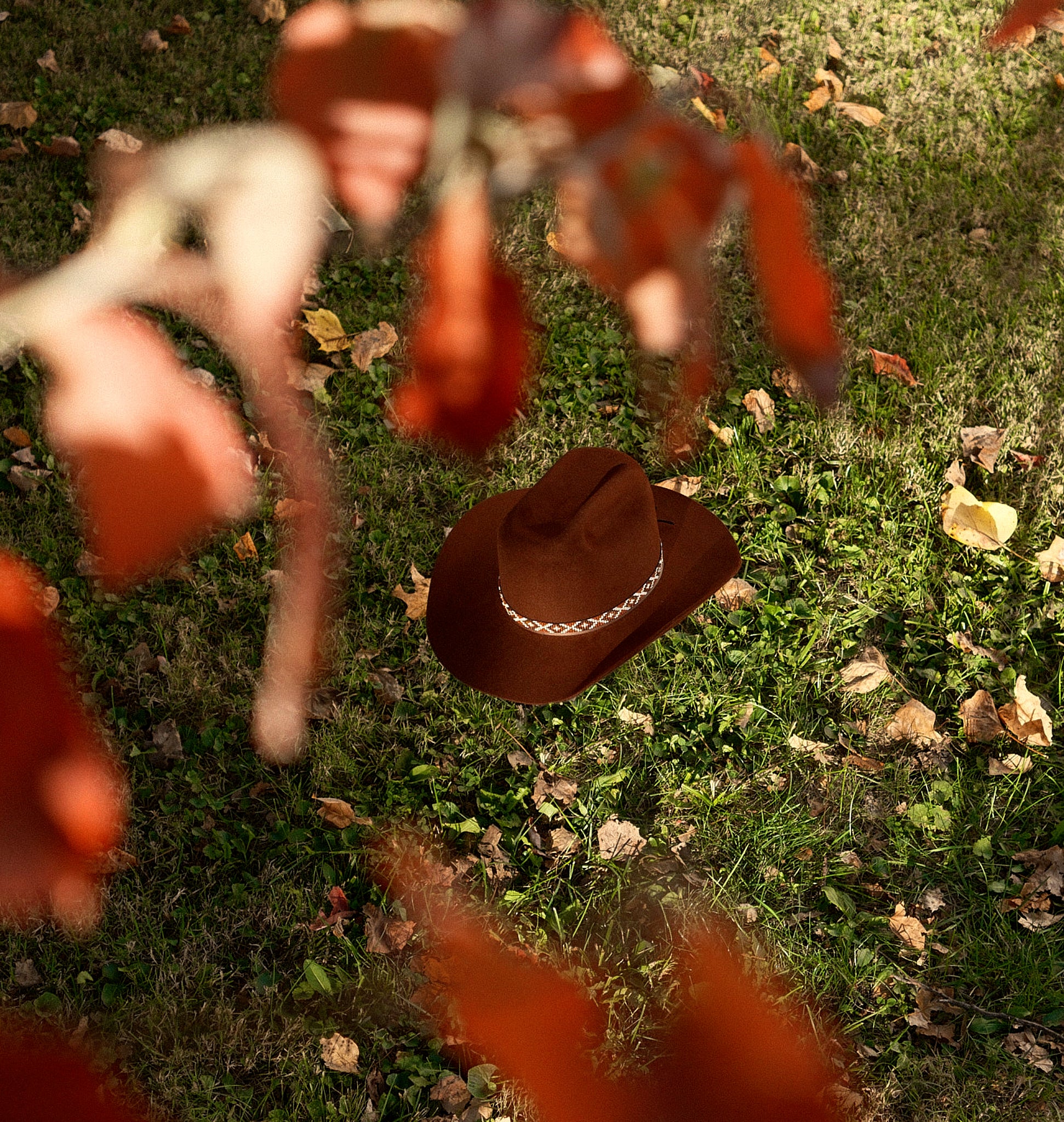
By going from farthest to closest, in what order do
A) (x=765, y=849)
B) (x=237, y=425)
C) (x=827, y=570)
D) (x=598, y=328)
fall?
(x=598, y=328) < (x=237, y=425) < (x=827, y=570) < (x=765, y=849)

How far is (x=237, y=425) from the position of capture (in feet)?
10.5

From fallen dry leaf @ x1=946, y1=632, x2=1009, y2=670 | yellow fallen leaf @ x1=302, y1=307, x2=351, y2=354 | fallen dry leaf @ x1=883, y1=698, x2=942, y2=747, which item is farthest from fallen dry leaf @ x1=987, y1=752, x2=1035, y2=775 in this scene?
yellow fallen leaf @ x1=302, y1=307, x2=351, y2=354

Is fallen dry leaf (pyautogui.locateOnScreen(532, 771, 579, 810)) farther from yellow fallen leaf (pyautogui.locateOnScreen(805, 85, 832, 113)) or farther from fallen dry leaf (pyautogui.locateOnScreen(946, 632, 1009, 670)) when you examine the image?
yellow fallen leaf (pyautogui.locateOnScreen(805, 85, 832, 113))

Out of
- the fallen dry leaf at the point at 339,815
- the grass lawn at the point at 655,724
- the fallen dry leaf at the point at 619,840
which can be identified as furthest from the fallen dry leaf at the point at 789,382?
the fallen dry leaf at the point at 339,815

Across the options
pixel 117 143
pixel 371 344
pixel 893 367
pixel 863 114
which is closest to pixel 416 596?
pixel 371 344

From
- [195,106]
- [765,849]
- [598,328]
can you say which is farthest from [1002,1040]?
[195,106]

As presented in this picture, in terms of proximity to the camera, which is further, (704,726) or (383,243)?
(383,243)

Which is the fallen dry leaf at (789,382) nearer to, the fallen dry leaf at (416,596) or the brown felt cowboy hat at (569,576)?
the brown felt cowboy hat at (569,576)

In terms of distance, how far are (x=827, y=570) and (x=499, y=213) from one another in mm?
1955

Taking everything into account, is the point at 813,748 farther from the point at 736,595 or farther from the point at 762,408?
the point at 762,408

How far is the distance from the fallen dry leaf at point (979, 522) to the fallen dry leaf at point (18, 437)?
2.96 meters

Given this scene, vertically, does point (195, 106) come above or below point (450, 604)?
above

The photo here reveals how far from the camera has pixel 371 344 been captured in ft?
11.1

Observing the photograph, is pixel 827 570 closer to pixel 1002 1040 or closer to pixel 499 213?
pixel 1002 1040
